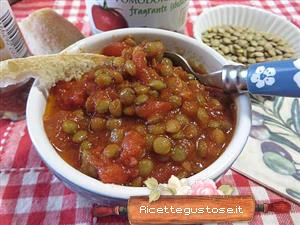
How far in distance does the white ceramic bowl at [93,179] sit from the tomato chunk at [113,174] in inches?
0.6

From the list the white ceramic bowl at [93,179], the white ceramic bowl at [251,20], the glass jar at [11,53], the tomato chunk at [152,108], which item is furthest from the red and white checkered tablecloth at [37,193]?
the white ceramic bowl at [251,20]

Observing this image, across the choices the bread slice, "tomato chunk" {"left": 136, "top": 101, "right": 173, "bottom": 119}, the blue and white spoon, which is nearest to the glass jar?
the bread slice

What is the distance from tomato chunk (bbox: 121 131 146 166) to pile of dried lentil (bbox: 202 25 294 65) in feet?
2.02

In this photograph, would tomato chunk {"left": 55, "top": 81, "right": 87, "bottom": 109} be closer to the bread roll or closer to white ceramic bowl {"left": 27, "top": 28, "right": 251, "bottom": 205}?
white ceramic bowl {"left": 27, "top": 28, "right": 251, "bottom": 205}

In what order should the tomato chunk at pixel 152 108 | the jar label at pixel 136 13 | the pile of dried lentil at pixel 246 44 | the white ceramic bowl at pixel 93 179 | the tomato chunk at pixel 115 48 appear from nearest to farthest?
the white ceramic bowl at pixel 93 179, the tomato chunk at pixel 152 108, the tomato chunk at pixel 115 48, the jar label at pixel 136 13, the pile of dried lentil at pixel 246 44

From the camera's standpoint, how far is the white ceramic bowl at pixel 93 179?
0.74 m

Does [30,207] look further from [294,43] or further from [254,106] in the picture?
[294,43]

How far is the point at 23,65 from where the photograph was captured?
868 mm

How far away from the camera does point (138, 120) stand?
86 cm

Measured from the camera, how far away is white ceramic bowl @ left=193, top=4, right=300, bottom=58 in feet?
4.46

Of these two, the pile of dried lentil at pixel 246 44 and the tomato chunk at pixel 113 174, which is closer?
the tomato chunk at pixel 113 174

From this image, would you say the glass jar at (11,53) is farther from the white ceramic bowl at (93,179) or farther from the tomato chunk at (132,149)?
the tomato chunk at (132,149)

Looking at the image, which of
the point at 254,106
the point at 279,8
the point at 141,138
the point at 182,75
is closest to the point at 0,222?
the point at 141,138

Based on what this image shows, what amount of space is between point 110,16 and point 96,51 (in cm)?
21
